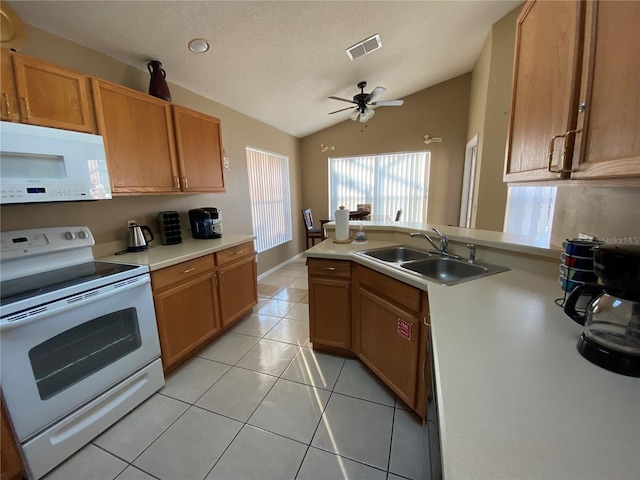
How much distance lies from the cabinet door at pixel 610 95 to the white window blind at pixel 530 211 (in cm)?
141

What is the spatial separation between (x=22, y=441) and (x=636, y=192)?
2855 millimetres

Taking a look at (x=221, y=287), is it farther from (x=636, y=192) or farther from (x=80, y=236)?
(x=636, y=192)

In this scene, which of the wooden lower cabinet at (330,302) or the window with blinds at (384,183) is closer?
the wooden lower cabinet at (330,302)

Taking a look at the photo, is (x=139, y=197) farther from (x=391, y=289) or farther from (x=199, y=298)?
(x=391, y=289)

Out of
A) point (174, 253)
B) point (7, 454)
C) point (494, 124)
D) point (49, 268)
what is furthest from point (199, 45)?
point (494, 124)

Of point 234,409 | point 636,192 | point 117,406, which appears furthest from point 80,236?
point 636,192

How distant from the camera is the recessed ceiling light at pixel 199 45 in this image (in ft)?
6.47

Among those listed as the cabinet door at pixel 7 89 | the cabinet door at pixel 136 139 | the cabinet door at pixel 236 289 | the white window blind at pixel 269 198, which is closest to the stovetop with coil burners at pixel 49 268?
the cabinet door at pixel 136 139

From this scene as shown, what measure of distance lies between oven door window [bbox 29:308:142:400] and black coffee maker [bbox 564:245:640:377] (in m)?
2.15

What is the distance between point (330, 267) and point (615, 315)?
1.48m

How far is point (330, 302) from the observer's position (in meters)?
2.06

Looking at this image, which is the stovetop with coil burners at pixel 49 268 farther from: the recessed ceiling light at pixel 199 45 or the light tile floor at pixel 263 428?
the recessed ceiling light at pixel 199 45

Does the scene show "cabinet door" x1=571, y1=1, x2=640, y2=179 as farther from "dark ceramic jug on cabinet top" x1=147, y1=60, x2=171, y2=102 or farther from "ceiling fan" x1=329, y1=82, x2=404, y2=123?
"ceiling fan" x1=329, y1=82, x2=404, y2=123

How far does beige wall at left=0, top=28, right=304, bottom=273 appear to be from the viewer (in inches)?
64.1
